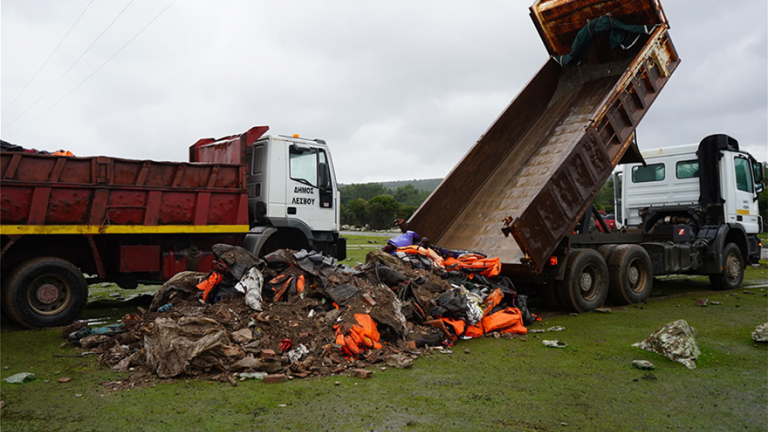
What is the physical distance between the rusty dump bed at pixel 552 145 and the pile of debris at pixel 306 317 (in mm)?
867

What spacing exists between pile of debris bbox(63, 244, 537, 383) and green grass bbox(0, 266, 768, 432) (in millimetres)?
261

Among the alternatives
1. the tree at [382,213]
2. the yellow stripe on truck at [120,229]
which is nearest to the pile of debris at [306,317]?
the yellow stripe on truck at [120,229]

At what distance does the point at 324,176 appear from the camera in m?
8.84

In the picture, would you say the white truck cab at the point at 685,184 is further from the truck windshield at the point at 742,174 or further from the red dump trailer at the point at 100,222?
the red dump trailer at the point at 100,222

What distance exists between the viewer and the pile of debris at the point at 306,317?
454 centimetres

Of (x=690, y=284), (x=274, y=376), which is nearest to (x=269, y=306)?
(x=274, y=376)

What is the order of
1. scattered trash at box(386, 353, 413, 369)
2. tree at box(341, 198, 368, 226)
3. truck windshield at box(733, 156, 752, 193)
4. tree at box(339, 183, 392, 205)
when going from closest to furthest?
scattered trash at box(386, 353, 413, 369)
truck windshield at box(733, 156, 752, 193)
tree at box(341, 198, 368, 226)
tree at box(339, 183, 392, 205)

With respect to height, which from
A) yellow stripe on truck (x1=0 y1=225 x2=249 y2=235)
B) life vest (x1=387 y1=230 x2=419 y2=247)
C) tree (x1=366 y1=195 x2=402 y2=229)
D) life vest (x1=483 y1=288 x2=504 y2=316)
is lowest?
life vest (x1=483 y1=288 x2=504 y2=316)

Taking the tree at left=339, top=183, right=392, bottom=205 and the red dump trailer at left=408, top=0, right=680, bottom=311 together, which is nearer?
the red dump trailer at left=408, top=0, right=680, bottom=311

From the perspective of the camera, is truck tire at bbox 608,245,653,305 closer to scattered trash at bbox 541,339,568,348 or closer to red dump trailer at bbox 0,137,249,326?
scattered trash at bbox 541,339,568,348

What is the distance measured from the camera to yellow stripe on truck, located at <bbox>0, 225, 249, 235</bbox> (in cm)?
641

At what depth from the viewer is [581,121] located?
8.33 m

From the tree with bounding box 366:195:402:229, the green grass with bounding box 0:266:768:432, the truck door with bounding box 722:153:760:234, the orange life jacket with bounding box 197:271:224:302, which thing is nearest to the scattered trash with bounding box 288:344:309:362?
the green grass with bounding box 0:266:768:432

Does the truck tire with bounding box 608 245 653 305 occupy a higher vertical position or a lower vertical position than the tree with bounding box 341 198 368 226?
lower
